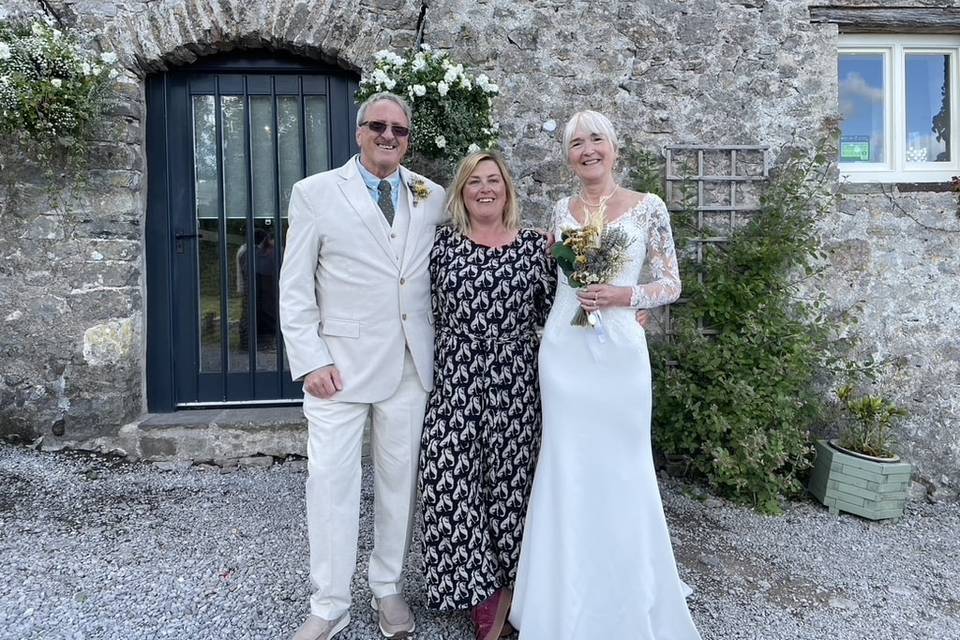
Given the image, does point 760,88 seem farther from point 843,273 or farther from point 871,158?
point 843,273

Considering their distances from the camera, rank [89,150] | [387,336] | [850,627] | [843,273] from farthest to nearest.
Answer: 1. [843,273]
2. [89,150]
3. [850,627]
4. [387,336]

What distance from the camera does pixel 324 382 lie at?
2281 mm

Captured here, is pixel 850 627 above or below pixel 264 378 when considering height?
below

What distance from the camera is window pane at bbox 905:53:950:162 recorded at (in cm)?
452

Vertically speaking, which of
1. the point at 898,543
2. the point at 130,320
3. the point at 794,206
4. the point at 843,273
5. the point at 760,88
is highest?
the point at 760,88

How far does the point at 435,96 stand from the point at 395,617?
2.68 m

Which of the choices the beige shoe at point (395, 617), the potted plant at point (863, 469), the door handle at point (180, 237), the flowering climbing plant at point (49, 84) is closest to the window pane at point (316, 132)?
the door handle at point (180, 237)

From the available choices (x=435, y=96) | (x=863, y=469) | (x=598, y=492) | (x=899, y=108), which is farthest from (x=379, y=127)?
(x=899, y=108)

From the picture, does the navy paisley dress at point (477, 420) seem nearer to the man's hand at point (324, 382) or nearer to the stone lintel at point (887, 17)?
the man's hand at point (324, 382)

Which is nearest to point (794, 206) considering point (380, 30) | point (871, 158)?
point (871, 158)

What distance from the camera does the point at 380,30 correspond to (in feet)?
13.2

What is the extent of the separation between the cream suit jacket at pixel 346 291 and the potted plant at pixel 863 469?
114 inches

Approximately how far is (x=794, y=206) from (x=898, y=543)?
2083mm

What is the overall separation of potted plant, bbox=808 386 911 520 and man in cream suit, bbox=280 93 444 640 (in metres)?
2.76
